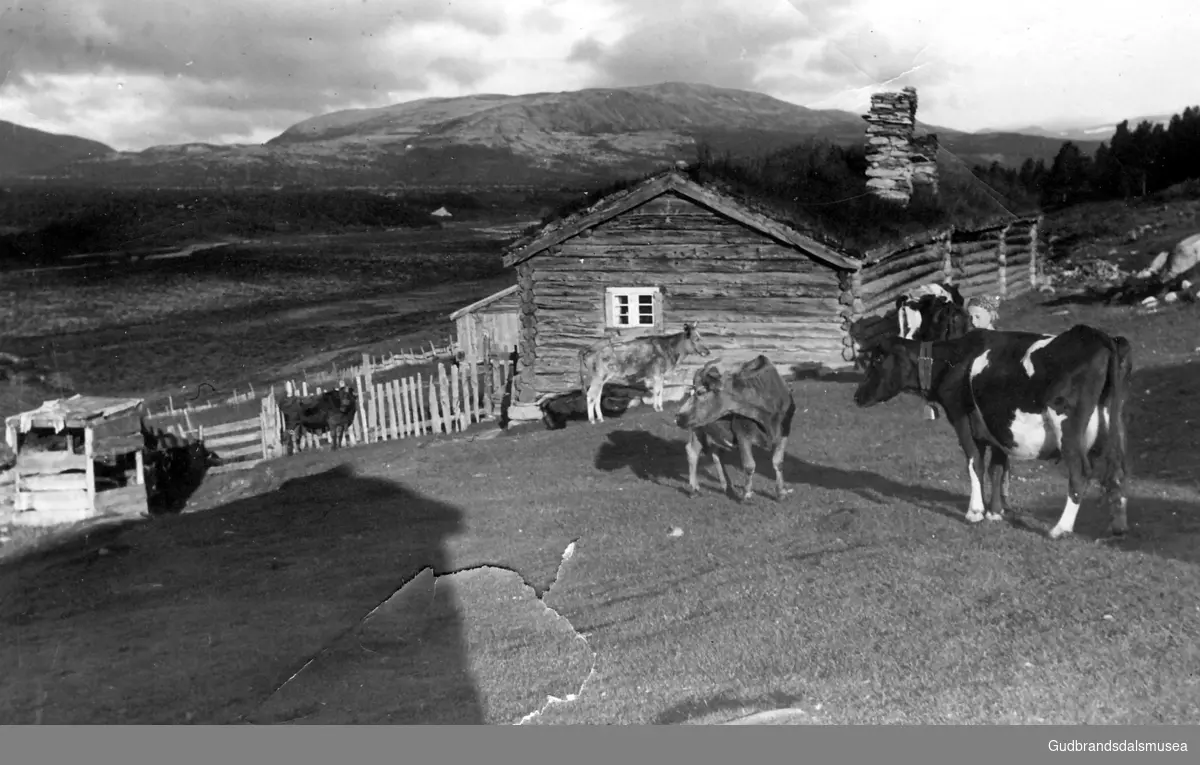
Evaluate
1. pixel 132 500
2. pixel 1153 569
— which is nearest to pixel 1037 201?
pixel 1153 569

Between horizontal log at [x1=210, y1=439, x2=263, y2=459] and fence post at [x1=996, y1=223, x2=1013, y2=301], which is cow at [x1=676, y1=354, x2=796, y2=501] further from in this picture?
horizontal log at [x1=210, y1=439, x2=263, y2=459]

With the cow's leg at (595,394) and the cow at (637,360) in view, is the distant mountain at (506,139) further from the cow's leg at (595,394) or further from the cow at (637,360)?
the cow's leg at (595,394)

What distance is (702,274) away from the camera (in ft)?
49.8

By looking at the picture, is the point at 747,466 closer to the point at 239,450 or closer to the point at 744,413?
the point at 744,413

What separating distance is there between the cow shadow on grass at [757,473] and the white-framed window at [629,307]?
4.82 meters

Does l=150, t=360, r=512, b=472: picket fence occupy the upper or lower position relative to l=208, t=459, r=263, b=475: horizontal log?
upper

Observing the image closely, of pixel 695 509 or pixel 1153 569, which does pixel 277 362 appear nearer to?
pixel 695 509

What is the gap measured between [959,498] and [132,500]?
1075cm

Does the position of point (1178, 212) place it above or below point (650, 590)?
above

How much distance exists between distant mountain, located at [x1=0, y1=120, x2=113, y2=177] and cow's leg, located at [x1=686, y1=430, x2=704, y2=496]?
5908mm

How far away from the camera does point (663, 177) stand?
1470 cm

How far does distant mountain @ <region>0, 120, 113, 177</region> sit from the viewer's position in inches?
344

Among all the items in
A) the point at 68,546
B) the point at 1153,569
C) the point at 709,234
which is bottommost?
the point at 68,546

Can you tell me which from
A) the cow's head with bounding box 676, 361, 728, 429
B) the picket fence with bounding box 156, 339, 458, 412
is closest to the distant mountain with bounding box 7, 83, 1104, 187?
the cow's head with bounding box 676, 361, 728, 429
